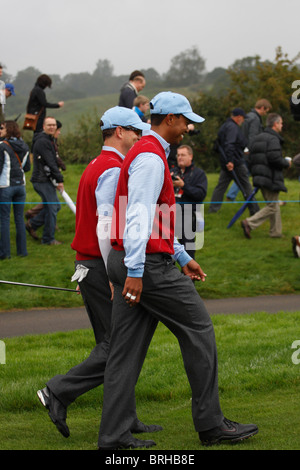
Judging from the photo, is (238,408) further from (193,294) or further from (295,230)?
(295,230)

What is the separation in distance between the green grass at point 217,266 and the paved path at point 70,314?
409mm

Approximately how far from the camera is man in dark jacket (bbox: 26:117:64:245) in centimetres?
1370

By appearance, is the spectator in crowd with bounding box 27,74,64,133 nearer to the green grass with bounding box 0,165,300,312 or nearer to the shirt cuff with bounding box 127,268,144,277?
the green grass with bounding box 0,165,300,312

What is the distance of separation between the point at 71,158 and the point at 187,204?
556 inches

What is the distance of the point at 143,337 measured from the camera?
5082 millimetres

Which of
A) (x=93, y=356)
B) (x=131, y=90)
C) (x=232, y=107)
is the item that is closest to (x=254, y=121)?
(x=131, y=90)

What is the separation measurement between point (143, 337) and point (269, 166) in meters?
9.73

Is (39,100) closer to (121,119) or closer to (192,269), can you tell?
A: (121,119)

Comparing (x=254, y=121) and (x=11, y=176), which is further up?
(x=254, y=121)

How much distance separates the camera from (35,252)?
1395cm

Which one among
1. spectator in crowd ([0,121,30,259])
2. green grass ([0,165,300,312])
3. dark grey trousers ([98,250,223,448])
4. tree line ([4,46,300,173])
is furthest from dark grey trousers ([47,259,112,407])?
tree line ([4,46,300,173])

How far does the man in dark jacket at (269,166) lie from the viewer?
46.7ft

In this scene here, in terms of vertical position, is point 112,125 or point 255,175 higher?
point 112,125

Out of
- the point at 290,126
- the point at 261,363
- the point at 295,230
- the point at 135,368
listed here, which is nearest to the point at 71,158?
the point at 290,126
